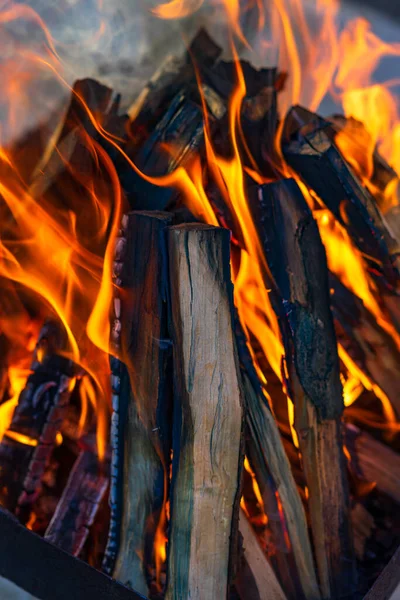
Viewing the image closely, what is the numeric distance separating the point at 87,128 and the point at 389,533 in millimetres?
1433

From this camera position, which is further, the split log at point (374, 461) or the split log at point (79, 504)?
the split log at point (374, 461)

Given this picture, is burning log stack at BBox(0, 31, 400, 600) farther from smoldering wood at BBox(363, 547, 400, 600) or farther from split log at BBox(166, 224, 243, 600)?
smoldering wood at BBox(363, 547, 400, 600)

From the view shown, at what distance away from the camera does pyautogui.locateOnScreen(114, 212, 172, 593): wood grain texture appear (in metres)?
1.31

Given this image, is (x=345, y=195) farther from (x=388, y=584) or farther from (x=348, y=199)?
(x=388, y=584)

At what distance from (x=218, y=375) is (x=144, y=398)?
18cm

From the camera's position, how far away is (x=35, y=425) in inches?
61.7

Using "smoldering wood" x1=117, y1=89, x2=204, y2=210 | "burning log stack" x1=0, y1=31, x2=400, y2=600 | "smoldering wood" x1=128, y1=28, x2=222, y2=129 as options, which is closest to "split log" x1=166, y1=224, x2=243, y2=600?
"burning log stack" x1=0, y1=31, x2=400, y2=600

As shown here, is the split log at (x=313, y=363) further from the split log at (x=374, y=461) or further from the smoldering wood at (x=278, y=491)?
the split log at (x=374, y=461)

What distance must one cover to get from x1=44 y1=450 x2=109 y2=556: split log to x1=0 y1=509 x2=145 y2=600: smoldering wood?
0.38 meters

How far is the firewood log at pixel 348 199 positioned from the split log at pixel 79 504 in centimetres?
99

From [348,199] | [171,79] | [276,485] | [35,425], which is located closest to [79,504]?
[35,425]

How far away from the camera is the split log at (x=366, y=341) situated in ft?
5.91

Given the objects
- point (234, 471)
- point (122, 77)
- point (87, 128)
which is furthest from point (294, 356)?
point (122, 77)

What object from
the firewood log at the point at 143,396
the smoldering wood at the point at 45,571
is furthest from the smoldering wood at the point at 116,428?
the smoldering wood at the point at 45,571
